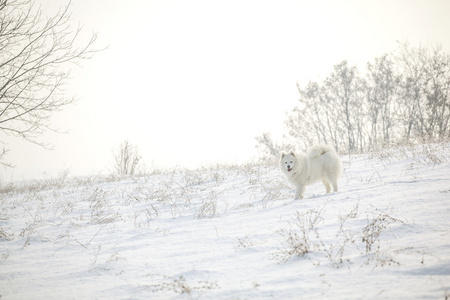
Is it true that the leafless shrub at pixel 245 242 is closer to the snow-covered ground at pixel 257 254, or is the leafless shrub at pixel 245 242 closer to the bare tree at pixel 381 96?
the snow-covered ground at pixel 257 254

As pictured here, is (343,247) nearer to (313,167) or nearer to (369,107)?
(313,167)

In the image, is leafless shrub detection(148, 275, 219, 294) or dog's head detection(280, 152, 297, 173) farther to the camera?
dog's head detection(280, 152, 297, 173)

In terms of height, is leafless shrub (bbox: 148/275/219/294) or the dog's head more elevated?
the dog's head

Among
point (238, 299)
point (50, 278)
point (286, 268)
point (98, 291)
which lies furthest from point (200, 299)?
point (50, 278)

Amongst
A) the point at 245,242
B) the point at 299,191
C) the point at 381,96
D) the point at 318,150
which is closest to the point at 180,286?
the point at 245,242

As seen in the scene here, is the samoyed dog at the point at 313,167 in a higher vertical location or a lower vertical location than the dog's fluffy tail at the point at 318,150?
lower

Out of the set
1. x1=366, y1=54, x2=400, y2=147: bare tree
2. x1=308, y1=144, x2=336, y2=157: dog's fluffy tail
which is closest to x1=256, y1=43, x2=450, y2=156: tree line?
x1=366, y1=54, x2=400, y2=147: bare tree

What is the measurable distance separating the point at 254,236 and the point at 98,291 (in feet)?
5.70

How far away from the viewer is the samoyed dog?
5.98 m

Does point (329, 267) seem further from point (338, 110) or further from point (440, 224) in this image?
point (338, 110)

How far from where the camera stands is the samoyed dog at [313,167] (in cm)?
598

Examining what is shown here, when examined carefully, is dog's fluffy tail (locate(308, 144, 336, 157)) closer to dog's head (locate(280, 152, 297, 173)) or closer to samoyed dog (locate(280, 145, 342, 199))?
samoyed dog (locate(280, 145, 342, 199))

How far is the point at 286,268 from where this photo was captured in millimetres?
2221

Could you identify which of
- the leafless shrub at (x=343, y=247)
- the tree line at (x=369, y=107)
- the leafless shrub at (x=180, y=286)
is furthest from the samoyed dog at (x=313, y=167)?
the tree line at (x=369, y=107)
